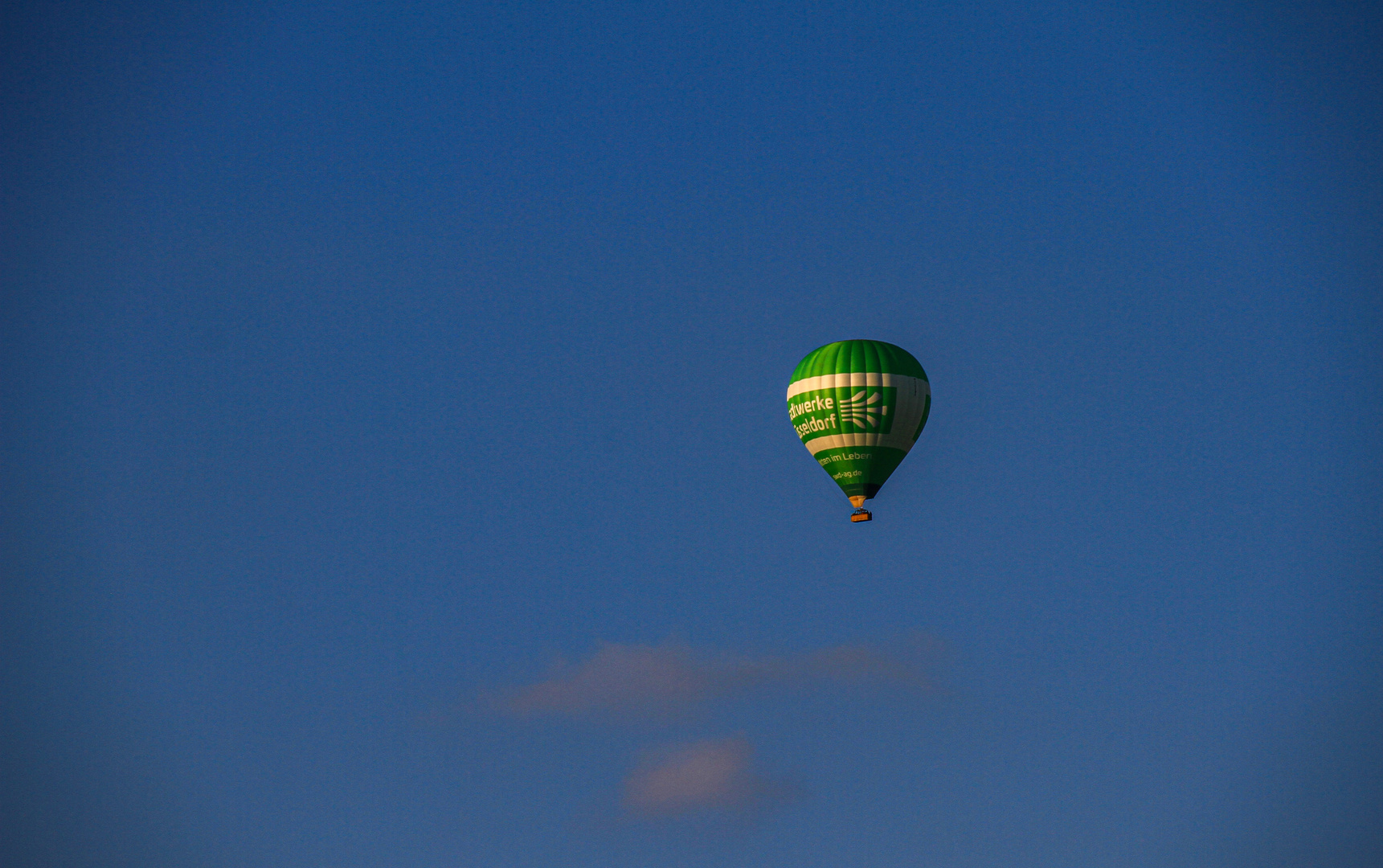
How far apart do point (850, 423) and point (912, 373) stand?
332cm

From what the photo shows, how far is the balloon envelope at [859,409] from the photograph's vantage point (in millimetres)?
115875

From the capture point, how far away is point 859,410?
11588 centimetres

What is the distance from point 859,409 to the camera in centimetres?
11588

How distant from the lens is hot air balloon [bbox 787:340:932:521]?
380 feet

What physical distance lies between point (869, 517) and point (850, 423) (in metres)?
3.92

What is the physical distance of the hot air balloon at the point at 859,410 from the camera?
116 meters

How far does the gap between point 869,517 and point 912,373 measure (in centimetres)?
583

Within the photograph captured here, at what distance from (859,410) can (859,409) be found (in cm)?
3

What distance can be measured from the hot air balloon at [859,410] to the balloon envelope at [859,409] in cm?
3

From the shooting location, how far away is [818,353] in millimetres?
117500

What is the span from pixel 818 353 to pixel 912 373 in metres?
3.77

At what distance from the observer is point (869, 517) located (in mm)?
117125

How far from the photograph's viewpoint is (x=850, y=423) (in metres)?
116

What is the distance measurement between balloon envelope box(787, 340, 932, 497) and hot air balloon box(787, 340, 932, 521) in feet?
0.10
